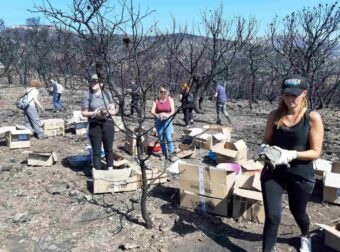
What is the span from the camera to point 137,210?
4.52 m

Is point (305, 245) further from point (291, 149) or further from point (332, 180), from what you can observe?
point (332, 180)

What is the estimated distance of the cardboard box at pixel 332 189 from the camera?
4.69 m

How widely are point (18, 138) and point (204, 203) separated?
16.1ft

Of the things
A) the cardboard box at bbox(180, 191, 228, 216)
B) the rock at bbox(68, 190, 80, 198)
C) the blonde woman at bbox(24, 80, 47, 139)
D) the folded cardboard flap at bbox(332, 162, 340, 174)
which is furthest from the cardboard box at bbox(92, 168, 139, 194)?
the blonde woman at bbox(24, 80, 47, 139)

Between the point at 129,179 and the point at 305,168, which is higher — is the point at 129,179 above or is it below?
below

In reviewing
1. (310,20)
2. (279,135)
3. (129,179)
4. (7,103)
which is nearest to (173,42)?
(310,20)

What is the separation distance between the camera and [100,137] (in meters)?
5.24

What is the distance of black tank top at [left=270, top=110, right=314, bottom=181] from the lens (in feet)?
9.77

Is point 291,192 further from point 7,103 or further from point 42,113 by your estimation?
point 7,103

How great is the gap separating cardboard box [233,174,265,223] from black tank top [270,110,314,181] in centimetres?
102

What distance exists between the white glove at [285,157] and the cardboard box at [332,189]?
6.93 feet

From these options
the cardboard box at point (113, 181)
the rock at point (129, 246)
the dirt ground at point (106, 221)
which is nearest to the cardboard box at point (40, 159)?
the dirt ground at point (106, 221)

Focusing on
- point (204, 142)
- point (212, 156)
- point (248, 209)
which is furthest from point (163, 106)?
point (248, 209)

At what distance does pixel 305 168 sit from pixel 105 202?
2663 millimetres
